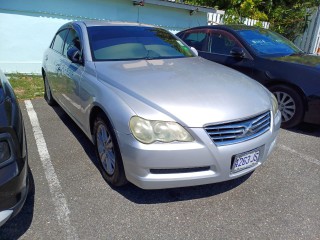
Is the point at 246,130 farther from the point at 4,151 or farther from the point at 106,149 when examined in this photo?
the point at 4,151

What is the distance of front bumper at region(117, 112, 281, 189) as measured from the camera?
2.14 m

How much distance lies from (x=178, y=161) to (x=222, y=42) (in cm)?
371

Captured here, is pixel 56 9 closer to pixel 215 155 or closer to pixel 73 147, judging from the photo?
pixel 73 147

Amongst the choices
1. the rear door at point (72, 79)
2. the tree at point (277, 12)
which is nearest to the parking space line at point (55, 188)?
the rear door at point (72, 79)

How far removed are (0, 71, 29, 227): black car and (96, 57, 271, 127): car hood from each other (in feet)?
2.82

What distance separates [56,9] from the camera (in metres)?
7.00

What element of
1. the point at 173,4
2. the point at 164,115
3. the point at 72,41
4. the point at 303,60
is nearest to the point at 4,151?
the point at 164,115

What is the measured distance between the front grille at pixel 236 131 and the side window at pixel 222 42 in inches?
112

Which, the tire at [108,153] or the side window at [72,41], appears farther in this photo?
the side window at [72,41]

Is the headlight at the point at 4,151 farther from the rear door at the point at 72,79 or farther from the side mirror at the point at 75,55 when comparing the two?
Result: the side mirror at the point at 75,55

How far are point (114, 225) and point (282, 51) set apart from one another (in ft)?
13.7

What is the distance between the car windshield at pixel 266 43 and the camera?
4771 millimetres

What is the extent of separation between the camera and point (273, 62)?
4.37m

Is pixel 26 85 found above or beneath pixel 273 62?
beneath
